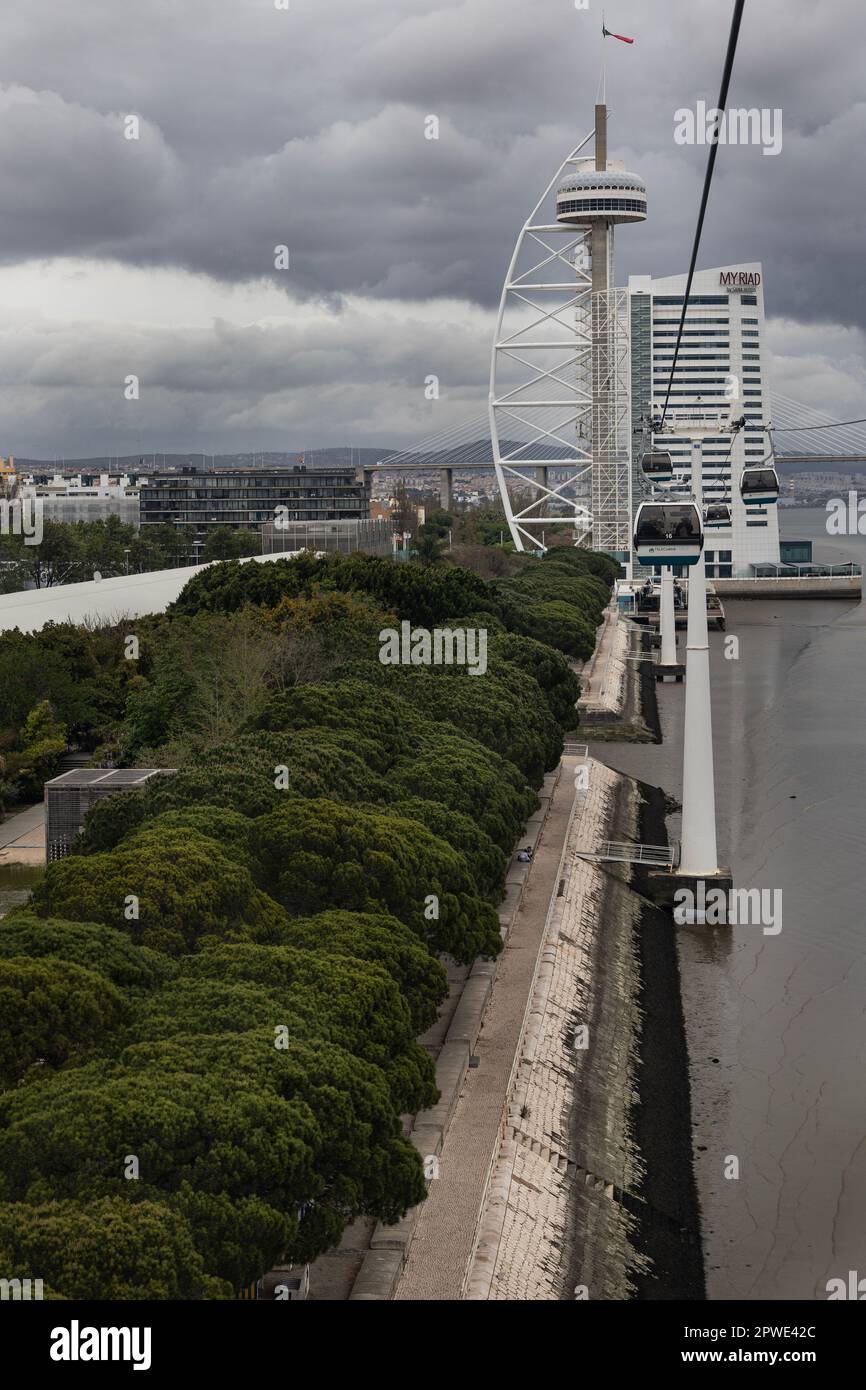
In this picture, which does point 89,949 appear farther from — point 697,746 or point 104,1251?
point 697,746

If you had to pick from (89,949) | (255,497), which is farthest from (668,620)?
(255,497)

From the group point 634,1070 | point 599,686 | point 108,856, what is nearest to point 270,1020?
point 108,856

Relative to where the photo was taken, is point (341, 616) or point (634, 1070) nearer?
point (634, 1070)

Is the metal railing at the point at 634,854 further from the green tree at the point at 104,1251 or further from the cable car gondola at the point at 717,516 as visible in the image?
the green tree at the point at 104,1251

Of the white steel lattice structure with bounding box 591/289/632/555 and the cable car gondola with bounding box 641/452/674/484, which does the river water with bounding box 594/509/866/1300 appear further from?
the white steel lattice structure with bounding box 591/289/632/555

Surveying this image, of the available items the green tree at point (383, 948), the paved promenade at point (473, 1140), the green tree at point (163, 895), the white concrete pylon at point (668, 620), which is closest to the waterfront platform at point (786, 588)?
the white concrete pylon at point (668, 620)

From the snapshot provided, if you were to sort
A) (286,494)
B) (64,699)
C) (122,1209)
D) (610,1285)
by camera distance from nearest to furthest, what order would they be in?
(122,1209)
(610,1285)
(64,699)
(286,494)

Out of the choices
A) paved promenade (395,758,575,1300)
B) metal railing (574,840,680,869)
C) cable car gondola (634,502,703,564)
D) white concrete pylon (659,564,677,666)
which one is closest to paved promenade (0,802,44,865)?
paved promenade (395,758,575,1300)

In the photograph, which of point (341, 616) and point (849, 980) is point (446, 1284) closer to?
point (849, 980)
